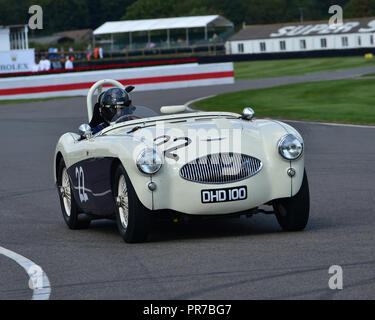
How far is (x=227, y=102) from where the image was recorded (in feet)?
101

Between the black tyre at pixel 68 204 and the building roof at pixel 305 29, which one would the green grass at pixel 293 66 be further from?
the black tyre at pixel 68 204

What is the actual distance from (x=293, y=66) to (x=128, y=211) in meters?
56.6

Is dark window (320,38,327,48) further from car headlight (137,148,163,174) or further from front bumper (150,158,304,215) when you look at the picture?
car headlight (137,148,163,174)

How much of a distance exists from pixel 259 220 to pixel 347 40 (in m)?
103

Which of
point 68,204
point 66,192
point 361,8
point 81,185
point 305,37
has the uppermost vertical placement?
point 81,185

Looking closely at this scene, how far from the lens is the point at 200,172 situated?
7.73m

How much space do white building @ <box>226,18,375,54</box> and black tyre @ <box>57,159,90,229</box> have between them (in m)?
96.8

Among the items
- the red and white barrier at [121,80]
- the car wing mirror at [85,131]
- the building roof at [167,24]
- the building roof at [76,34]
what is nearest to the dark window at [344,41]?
the building roof at [167,24]

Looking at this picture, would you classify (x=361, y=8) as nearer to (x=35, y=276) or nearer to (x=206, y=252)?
(x=206, y=252)

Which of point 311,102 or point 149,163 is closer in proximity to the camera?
point 149,163

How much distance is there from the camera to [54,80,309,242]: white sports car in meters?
7.72

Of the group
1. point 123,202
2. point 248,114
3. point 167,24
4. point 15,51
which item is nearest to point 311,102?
point 248,114

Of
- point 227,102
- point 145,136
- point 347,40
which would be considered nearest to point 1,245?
point 145,136

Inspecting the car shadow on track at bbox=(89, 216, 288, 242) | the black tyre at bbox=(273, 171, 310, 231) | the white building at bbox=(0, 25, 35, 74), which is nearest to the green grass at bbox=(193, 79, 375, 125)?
the car shadow on track at bbox=(89, 216, 288, 242)
